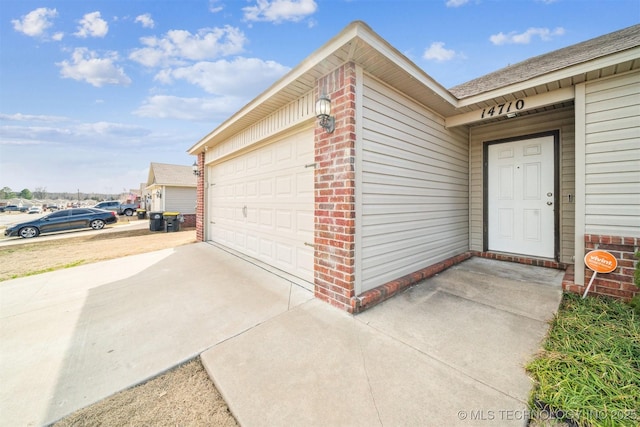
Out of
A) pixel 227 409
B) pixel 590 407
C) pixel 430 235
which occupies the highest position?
pixel 430 235

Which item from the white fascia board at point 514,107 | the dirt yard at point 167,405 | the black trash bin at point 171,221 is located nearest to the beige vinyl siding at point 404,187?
the white fascia board at point 514,107

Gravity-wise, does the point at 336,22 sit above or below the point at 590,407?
above

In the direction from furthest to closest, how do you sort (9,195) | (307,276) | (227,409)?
(9,195), (307,276), (227,409)

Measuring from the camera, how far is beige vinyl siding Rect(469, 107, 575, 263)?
3674 mm

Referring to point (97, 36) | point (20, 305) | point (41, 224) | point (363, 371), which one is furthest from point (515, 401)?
point (41, 224)

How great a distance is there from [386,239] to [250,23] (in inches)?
242

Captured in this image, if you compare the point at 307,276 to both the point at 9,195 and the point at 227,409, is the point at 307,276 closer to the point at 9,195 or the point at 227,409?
the point at 227,409

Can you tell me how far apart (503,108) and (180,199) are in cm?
1753

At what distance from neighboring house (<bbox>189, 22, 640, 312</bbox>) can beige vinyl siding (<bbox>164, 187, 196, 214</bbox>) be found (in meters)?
12.8

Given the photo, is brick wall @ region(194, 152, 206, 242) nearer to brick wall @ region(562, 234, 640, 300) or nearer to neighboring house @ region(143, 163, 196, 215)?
brick wall @ region(562, 234, 640, 300)

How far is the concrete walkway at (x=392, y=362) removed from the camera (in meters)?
1.37

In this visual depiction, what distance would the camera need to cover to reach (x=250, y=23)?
18.5ft

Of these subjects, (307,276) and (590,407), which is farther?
(307,276)

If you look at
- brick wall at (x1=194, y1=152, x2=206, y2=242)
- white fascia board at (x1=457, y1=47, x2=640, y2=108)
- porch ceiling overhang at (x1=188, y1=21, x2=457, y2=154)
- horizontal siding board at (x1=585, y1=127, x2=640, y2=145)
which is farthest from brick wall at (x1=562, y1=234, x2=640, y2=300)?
brick wall at (x1=194, y1=152, x2=206, y2=242)
